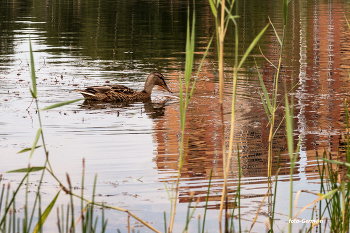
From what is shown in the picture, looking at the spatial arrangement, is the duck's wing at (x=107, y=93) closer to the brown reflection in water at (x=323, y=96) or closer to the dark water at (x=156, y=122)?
the dark water at (x=156, y=122)

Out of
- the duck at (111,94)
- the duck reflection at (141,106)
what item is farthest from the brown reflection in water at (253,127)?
Result: the duck at (111,94)

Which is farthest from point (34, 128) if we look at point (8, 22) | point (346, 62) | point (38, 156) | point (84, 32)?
point (8, 22)

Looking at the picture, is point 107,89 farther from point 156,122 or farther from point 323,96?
point 323,96

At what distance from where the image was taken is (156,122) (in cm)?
1006

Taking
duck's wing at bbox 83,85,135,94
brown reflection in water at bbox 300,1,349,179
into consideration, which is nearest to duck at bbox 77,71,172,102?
duck's wing at bbox 83,85,135,94

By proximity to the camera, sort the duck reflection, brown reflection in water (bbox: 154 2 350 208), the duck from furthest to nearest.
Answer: the duck < the duck reflection < brown reflection in water (bbox: 154 2 350 208)

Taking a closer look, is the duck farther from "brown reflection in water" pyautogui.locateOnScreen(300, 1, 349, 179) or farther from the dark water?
"brown reflection in water" pyautogui.locateOnScreen(300, 1, 349, 179)

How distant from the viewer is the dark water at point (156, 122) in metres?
6.32

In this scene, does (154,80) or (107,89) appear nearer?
(107,89)

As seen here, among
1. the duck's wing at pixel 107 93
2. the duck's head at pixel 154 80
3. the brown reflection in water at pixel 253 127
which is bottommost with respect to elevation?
the brown reflection in water at pixel 253 127

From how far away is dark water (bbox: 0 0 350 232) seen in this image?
6.32 meters

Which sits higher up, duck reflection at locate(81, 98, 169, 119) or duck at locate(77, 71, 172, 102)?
duck at locate(77, 71, 172, 102)

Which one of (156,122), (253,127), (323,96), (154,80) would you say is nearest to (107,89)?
(154,80)

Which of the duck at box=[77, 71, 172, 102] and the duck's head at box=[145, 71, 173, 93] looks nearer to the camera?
the duck at box=[77, 71, 172, 102]
